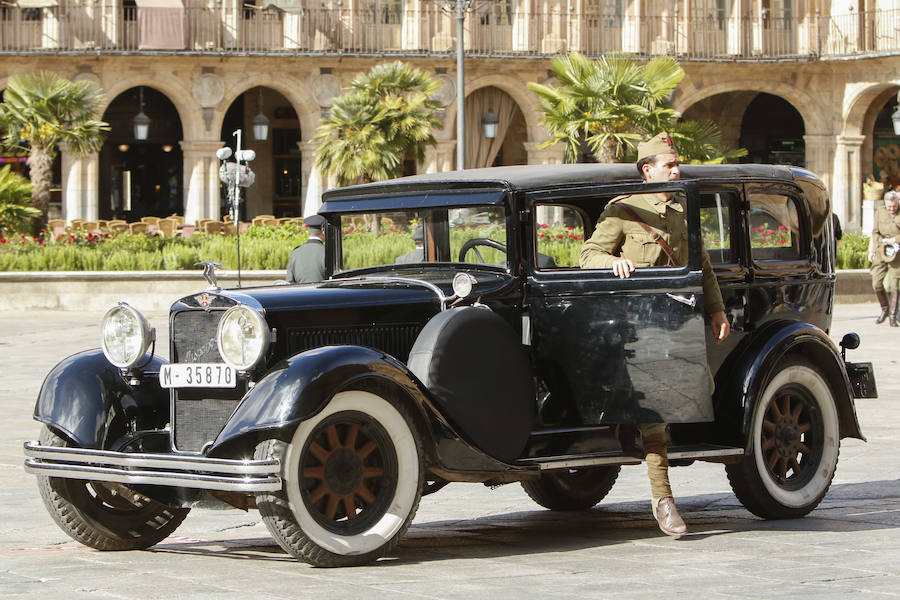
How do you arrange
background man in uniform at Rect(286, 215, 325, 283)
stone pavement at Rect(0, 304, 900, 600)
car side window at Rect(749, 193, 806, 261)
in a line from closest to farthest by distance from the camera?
stone pavement at Rect(0, 304, 900, 600) < car side window at Rect(749, 193, 806, 261) < background man in uniform at Rect(286, 215, 325, 283)

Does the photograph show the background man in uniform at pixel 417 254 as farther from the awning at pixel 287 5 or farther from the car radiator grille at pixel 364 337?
the awning at pixel 287 5

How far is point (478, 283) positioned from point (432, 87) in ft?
Result: 80.5

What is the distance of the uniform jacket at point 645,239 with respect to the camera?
7.16 m

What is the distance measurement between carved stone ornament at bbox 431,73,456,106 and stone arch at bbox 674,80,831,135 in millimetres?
6168

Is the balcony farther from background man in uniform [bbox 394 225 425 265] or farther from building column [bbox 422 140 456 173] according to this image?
background man in uniform [bbox 394 225 425 265]

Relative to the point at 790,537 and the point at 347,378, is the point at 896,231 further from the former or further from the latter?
the point at 347,378

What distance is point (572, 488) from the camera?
324 inches

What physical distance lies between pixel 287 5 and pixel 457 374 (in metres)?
31.6

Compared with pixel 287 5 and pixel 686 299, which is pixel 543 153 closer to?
pixel 287 5

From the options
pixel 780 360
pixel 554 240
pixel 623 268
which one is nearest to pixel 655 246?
pixel 623 268

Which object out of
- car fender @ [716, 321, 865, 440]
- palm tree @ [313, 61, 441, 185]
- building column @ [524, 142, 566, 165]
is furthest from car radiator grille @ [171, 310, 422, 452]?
building column @ [524, 142, 566, 165]

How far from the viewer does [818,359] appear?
7.85m

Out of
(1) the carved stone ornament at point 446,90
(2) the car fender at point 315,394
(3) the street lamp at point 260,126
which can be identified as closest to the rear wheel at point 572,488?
(2) the car fender at point 315,394

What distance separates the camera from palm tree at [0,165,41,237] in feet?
94.0
